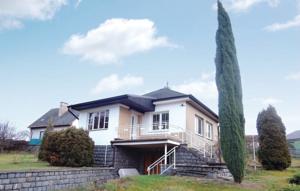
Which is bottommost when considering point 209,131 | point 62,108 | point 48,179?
point 48,179

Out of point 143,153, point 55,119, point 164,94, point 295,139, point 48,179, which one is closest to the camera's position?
point 48,179

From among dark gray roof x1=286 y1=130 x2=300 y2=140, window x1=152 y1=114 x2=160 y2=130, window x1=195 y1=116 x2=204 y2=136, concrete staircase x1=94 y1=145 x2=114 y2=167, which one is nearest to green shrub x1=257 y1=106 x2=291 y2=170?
window x1=195 y1=116 x2=204 y2=136

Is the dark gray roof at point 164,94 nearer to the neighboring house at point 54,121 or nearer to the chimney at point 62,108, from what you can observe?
the neighboring house at point 54,121

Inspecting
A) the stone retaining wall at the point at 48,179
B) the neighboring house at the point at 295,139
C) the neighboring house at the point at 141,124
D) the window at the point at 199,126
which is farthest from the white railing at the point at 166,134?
the neighboring house at the point at 295,139

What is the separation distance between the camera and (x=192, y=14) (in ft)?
50.9

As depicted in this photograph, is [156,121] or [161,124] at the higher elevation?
[156,121]

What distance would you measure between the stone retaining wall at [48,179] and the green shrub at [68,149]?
1.48 metres

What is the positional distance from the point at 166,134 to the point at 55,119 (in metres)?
23.3

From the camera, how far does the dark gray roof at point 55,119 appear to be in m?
36.1

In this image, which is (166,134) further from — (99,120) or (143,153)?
(99,120)

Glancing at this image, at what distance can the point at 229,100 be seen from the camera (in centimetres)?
1245

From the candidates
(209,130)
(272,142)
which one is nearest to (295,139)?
(209,130)

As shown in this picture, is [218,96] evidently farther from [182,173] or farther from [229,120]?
[182,173]

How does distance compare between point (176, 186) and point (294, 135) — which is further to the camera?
point (294, 135)
